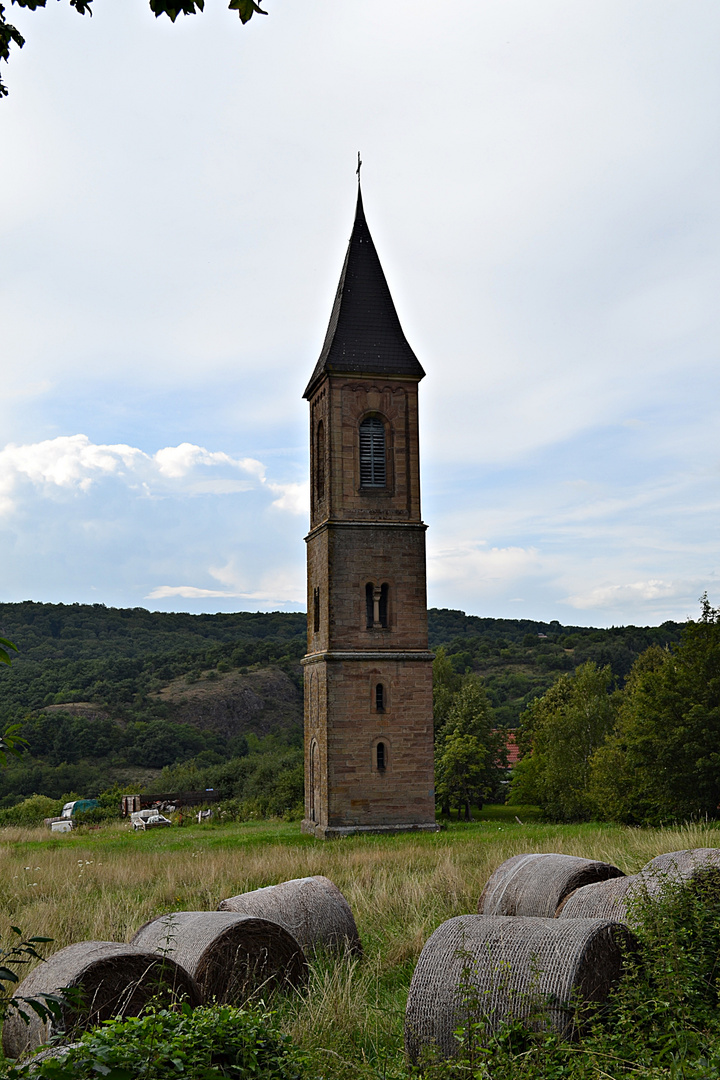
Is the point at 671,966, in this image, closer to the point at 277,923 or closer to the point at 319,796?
the point at 277,923

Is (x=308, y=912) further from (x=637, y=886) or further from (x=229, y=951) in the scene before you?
(x=637, y=886)

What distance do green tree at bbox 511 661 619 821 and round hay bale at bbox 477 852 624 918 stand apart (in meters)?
22.8

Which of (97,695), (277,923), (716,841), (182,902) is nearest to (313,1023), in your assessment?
(277,923)

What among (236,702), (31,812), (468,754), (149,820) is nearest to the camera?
(149,820)

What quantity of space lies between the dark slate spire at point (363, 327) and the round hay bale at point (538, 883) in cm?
1913

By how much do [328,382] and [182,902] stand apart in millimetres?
18396

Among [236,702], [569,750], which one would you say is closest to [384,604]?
[569,750]

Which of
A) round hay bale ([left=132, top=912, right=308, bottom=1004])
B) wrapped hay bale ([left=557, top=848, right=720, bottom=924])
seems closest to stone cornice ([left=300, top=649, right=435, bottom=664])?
wrapped hay bale ([left=557, top=848, right=720, bottom=924])

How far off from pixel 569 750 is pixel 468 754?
158 inches

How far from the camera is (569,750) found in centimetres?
3559

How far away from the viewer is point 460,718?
1479 inches

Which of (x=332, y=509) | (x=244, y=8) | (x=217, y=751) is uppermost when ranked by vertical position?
(x=332, y=509)

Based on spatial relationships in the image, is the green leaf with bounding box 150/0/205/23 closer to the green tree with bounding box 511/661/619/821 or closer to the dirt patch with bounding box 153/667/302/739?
the green tree with bounding box 511/661/619/821

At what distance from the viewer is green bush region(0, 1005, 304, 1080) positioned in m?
3.90
